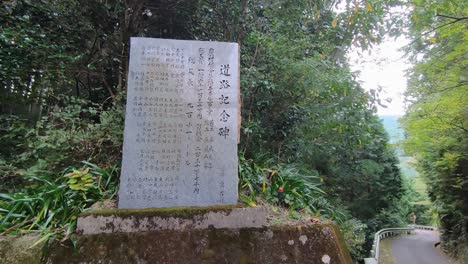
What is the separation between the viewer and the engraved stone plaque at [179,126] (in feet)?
10.4

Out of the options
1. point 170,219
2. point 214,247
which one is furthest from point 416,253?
point 170,219

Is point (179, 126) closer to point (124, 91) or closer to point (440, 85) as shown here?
point (124, 91)

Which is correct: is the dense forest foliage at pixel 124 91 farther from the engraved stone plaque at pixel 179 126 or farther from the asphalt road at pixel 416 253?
the asphalt road at pixel 416 253

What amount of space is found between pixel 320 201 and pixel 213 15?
12.5ft

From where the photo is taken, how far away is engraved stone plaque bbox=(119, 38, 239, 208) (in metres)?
3.17

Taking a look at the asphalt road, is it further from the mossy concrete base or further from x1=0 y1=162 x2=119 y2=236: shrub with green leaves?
x1=0 y1=162 x2=119 y2=236: shrub with green leaves

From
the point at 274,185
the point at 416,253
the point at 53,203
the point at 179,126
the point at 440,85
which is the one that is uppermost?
the point at 440,85

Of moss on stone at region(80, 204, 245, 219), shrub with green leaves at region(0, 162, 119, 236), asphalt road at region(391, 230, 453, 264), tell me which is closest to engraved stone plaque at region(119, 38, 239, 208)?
moss on stone at region(80, 204, 245, 219)

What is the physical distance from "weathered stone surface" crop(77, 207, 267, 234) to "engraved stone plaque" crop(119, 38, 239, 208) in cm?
20

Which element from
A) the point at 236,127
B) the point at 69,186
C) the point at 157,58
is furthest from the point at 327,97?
the point at 69,186

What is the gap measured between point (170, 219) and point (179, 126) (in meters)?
0.95

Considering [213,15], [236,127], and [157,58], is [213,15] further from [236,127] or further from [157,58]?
[236,127]

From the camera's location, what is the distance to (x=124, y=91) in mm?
4770

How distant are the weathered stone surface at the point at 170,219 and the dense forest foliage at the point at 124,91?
1.47ft
